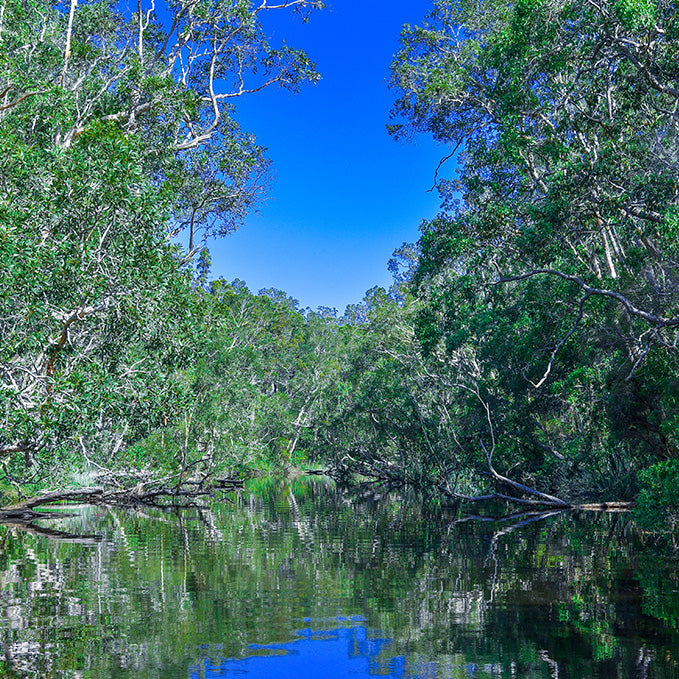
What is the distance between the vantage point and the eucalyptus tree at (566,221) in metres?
13.1

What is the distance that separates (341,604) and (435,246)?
401 inches

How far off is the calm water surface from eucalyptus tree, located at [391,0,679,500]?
12.4 ft

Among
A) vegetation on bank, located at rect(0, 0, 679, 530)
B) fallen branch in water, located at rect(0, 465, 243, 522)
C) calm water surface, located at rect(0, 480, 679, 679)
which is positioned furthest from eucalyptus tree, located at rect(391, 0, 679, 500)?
fallen branch in water, located at rect(0, 465, 243, 522)

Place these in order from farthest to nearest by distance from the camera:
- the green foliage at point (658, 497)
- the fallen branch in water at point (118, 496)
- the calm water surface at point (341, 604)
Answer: the fallen branch in water at point (118, 496) → the green foliage at point (658, 497) → the calm water surface at point (341, 604)

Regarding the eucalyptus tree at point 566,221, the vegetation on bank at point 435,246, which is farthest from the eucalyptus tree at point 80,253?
the eucalyptus tree at point 566,221

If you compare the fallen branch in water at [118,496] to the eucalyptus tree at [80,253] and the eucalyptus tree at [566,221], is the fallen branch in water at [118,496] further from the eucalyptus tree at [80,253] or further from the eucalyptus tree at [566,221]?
the eucalyptus tree at [566,221]

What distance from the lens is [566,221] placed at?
14086mm

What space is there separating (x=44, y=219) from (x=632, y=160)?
10.6 metres

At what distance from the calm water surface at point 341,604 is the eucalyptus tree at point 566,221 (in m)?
3.79

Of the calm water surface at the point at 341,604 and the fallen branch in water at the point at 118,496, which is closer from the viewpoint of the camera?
the calm water surface at the point at 341,604

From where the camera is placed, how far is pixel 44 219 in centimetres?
1362

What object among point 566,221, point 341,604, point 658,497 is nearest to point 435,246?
point 566,221

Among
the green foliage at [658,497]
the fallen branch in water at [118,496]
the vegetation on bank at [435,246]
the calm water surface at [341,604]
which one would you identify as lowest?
the calm water surface at [341,604]

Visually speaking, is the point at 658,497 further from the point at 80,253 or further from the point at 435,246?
the point at 80,253
